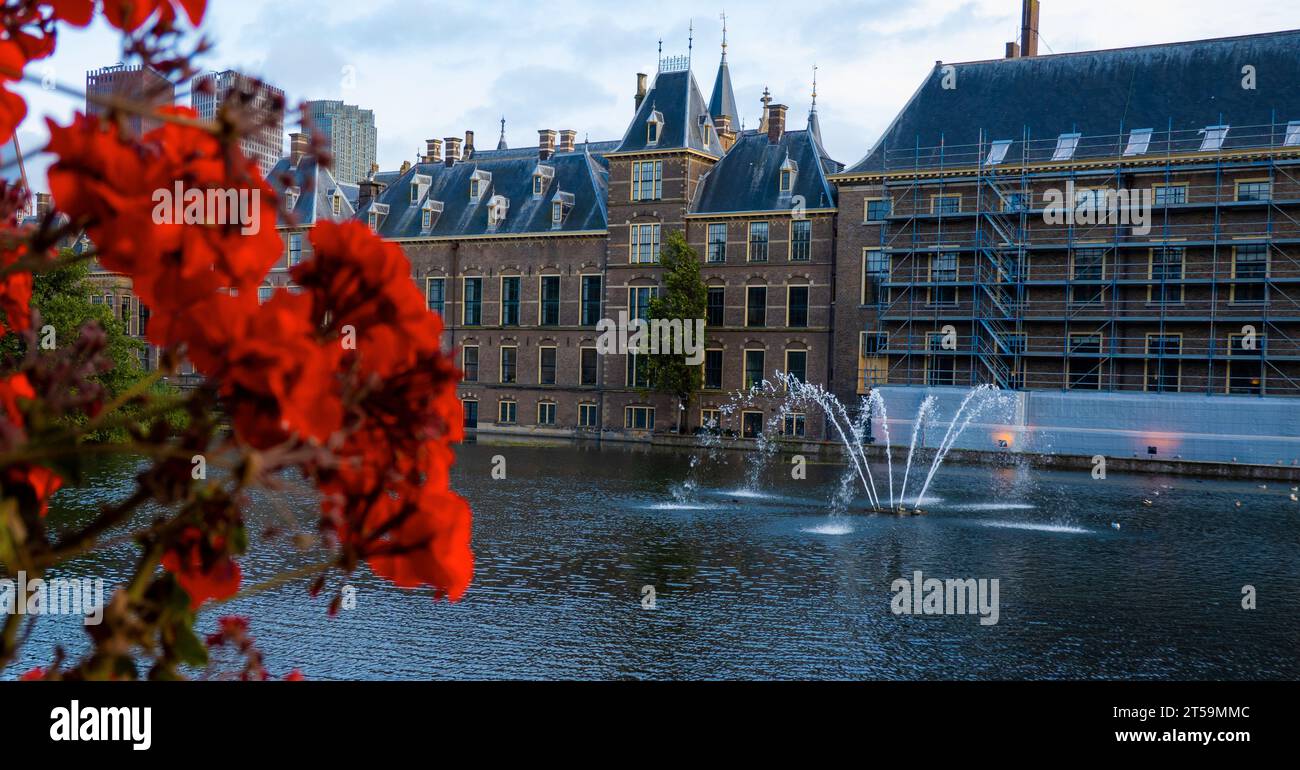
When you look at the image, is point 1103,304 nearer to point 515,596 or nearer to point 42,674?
point 515,596

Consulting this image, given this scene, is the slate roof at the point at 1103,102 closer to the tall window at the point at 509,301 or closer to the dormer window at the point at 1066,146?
the dormer window at the point at 1066,146

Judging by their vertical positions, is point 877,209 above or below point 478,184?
below

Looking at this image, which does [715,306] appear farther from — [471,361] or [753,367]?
[471,361]

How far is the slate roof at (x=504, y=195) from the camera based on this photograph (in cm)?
5044

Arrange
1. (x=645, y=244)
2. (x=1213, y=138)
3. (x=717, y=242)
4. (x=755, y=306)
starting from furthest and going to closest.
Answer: (x=645, y=244) → (x=717, y=242) → (x=755, y=306) → (x=1213, y=138)

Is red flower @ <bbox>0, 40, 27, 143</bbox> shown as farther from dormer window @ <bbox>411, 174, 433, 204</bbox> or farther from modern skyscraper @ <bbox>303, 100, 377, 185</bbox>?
modern skyscraper @ <bbox>303, 100, 377, 185</bbox>

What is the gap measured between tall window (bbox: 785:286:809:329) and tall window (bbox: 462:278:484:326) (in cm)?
1465

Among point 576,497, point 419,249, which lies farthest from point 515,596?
point 419,249

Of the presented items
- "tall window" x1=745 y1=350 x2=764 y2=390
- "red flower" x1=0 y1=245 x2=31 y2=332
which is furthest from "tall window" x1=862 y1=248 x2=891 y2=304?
"red flower" x1=0 y1=245 x2=31 y2=332

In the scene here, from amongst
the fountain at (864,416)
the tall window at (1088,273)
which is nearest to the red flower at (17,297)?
the fountain at (864,416)

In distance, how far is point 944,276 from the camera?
41.5 metres

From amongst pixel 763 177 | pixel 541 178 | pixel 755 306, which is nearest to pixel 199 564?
pixel 755 306

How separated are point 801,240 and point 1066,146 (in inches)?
385

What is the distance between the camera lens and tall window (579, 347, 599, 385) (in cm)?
4991
